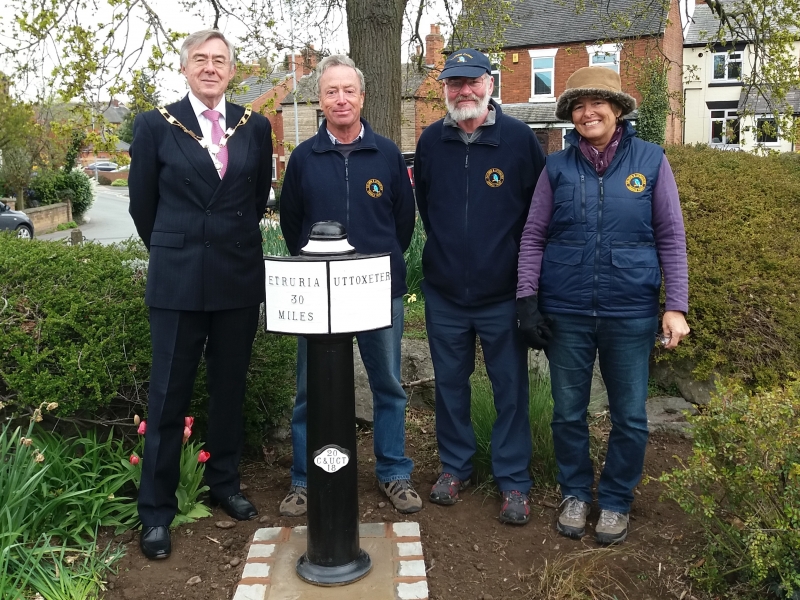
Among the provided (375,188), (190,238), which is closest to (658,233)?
(375,188)

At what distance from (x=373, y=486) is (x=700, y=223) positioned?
136 inches

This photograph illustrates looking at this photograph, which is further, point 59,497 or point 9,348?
point 9,348

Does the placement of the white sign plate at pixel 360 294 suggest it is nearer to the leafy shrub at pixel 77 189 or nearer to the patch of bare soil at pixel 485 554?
the patch of bare soil at pixel 485 554

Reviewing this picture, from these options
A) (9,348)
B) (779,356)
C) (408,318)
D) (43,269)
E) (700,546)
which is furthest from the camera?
(408,318)

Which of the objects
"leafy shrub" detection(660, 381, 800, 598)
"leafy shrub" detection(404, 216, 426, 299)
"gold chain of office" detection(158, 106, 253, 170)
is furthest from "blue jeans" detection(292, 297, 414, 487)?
"leafy shrub" detection(404, 216, 426, 299)

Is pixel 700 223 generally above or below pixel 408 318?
above

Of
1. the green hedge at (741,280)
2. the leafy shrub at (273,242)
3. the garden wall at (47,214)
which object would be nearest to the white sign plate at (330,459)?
the green hedge at (741,280)

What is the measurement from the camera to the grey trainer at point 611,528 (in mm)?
3305

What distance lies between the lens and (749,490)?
2732mm

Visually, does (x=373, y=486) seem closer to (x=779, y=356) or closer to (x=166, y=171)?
(x=166, y=171)

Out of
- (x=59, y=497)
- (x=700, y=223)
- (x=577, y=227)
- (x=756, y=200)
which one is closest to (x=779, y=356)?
(x=700, y=223)

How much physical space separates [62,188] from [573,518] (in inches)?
1196

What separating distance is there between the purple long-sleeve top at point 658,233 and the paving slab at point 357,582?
47.5 inches

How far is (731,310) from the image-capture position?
16.3 feet
